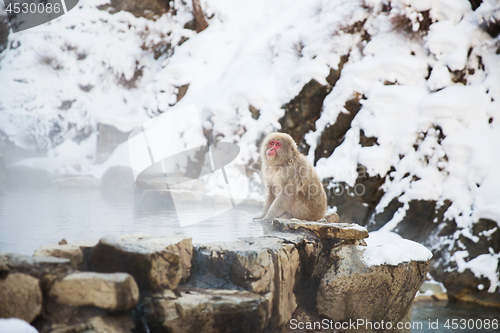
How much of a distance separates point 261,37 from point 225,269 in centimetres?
870

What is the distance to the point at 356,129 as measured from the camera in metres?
6.15

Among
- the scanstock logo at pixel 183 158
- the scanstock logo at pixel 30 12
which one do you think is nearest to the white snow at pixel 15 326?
the scanstock logo at pixel 183 158

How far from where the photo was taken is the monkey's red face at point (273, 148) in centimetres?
305

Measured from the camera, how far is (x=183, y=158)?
8.35 meters

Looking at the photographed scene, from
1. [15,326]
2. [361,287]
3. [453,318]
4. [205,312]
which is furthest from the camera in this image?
[453,318]

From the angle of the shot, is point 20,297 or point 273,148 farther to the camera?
point 273,148

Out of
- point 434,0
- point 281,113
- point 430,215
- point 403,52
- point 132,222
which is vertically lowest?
point 430,215

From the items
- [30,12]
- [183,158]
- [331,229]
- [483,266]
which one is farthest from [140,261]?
[30,12]

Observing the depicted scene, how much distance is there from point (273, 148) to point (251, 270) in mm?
1353

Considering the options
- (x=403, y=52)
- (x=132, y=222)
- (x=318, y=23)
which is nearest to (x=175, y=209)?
(x=132, y=222)

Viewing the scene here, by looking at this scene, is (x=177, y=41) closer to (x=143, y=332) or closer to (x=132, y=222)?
(x=132, y=222)

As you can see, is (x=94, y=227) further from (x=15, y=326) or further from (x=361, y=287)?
(x=361, y=287)

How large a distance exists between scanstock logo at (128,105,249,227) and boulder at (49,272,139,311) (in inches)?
182

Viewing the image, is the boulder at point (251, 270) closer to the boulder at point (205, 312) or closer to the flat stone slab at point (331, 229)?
the boulder at point (205, 312)
